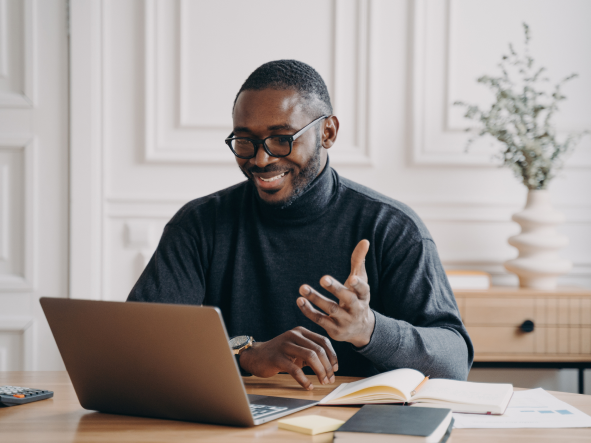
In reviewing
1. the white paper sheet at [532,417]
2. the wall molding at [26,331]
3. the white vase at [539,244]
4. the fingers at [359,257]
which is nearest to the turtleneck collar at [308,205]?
the fingers at [359,257]

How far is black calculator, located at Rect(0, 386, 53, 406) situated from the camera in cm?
93

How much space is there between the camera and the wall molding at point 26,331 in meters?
2.31

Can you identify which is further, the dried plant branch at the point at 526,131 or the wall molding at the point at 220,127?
the wall molding at the point at 220,127

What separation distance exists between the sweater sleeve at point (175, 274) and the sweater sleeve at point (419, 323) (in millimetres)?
458

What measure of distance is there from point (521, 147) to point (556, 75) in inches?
19.0

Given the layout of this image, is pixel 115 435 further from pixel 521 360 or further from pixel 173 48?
pixel 173 48

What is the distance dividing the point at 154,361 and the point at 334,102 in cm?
172

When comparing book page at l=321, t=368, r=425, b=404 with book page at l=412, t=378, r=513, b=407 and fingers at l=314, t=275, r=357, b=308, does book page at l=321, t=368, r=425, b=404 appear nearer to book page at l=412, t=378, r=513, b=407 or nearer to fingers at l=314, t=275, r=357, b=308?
book page at l=412, t=378, r=513, b=407

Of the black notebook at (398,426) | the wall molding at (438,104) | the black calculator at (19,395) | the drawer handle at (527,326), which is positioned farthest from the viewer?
the wall molding at (438,104)

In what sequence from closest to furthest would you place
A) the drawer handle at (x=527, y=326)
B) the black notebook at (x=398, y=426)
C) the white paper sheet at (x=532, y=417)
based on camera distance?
1. the black notebook at (x=398, y=426)
2. the white paper sheet at (x=532, y=417)
3. the drawer handle at (x=527, y=326)

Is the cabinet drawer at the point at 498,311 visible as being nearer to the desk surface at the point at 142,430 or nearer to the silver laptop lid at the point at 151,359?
the desk surface at the point at 142,430

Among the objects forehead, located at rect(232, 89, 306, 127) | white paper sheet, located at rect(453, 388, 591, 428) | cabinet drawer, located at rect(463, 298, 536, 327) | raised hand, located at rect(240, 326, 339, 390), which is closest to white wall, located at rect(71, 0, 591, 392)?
cabinet drawer, located at rect(463, 298, 536, 327)

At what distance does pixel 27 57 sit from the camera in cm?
234

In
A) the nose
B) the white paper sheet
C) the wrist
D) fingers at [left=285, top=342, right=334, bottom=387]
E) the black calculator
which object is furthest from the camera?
the nose
